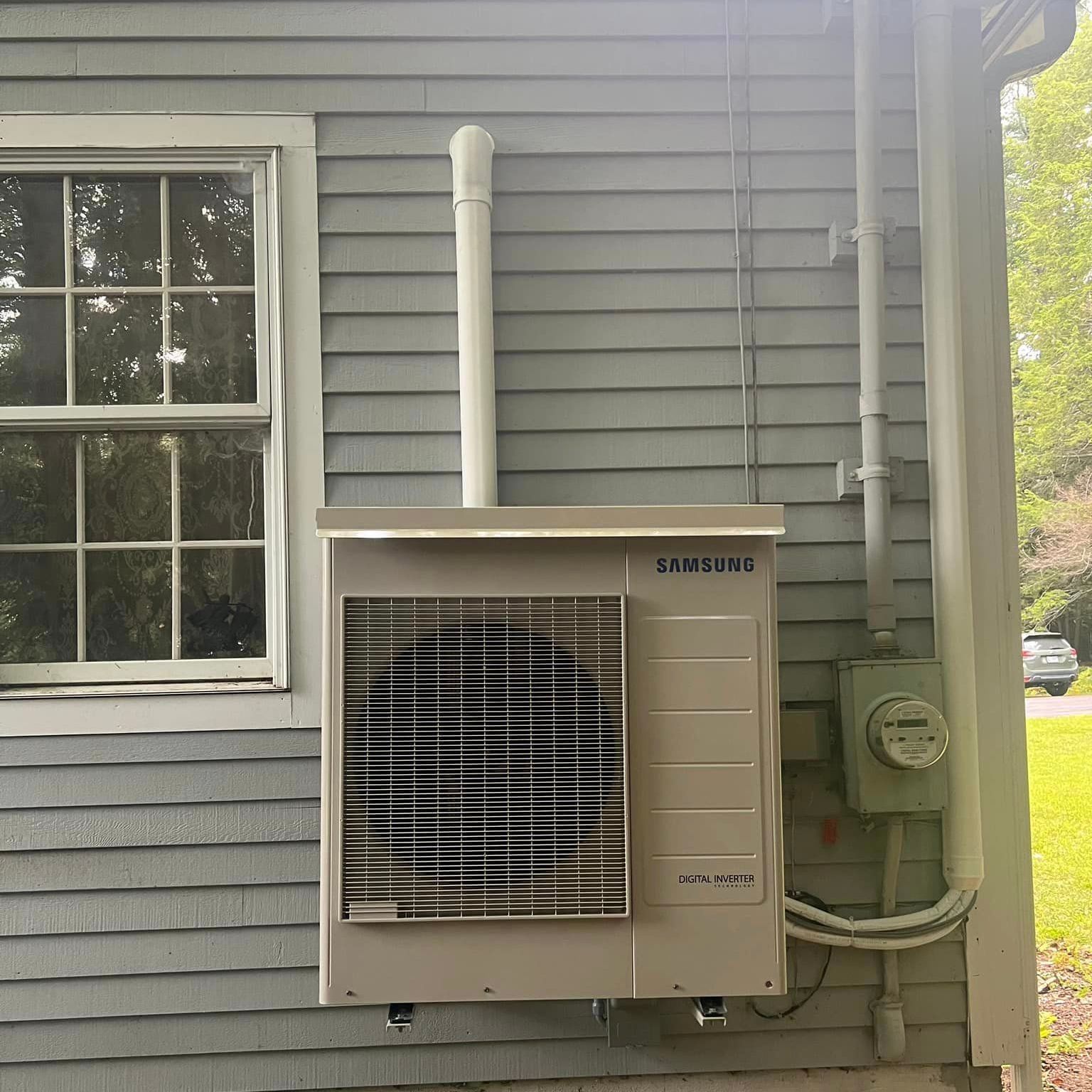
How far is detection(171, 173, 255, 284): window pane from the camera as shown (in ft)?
6.68

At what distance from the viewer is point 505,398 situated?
2.03 m

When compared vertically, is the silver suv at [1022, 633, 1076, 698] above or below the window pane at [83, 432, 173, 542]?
below

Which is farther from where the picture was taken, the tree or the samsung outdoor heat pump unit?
the tree

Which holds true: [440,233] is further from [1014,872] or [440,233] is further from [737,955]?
[1014,872]

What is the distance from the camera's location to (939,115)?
79.4 inches

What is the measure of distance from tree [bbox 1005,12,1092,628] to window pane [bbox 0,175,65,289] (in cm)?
374

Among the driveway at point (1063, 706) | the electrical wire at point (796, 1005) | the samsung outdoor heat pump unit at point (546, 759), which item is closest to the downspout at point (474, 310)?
the samsung outdoor heat pump unit at point (546, 759)

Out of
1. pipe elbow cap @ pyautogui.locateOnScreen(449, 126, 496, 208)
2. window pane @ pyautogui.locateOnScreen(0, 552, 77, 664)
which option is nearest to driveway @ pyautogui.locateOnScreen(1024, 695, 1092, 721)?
pipe elbow cap @ pyautogui.locateOnScreen(449, 126, 496, 208)

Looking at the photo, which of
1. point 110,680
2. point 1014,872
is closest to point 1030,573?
point 1014,872

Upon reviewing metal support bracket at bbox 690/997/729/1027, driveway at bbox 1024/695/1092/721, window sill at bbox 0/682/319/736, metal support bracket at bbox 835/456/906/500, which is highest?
metal support bracket at bbox 835/456/906/500

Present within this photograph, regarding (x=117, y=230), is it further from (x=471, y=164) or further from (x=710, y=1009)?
(x=710, y=1009)

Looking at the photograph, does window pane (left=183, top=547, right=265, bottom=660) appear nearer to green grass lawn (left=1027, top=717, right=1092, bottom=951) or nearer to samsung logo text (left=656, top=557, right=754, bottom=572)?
samsung logo text (left=656, top=557, right=754, bottom=572)

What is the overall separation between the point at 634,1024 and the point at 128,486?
176cm

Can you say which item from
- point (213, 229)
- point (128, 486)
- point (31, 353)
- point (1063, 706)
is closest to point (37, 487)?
point (128, 486)
